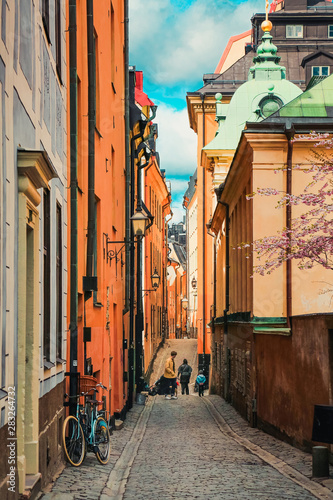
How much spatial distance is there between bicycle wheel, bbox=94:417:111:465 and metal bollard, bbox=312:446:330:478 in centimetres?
287

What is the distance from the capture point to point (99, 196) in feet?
54.9

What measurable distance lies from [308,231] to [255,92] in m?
18.4

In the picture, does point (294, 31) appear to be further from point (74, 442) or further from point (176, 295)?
point (176, 295)

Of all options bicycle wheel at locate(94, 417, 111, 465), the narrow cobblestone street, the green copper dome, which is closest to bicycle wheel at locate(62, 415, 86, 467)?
the narrow cobblestone street

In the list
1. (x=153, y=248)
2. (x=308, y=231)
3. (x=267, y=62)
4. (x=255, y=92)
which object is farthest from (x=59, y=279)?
(x=153, y=248)

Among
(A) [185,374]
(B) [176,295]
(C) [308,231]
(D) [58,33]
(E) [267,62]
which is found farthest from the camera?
(B) [176,295]

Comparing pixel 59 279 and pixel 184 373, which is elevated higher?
pixel 59 279

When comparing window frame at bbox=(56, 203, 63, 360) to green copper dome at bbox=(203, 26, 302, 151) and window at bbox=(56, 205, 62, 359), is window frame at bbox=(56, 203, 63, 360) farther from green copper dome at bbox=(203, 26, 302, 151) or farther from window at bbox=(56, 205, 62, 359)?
green copper dome at bbox=(203, 26, 302, 151)

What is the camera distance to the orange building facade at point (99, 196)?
14.0 meters

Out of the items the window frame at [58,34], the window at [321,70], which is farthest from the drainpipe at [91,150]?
the window at [321,70]

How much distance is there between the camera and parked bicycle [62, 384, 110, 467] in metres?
10.9

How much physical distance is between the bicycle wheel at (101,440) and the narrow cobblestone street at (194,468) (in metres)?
0.13

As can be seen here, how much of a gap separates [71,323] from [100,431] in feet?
5.07

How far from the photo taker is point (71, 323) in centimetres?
1218
